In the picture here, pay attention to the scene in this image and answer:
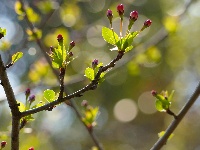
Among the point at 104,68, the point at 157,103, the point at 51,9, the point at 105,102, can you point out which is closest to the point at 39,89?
the point at 51,9

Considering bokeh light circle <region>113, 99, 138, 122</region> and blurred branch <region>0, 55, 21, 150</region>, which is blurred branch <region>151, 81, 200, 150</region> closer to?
blurred branch <region>0, 55, 21, 150</region>

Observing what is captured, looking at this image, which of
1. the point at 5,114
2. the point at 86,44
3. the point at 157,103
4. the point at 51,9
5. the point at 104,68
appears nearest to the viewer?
the point at 104,68

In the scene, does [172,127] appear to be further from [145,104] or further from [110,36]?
[145,104]

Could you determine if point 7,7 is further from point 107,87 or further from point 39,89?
point 39,89

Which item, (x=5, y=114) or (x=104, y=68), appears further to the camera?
(x=5, y=114)

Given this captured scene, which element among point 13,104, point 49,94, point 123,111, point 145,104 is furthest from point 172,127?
point 145,104

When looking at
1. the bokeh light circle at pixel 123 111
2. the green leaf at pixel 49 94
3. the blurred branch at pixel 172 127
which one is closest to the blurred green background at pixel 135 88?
the bokeh light circle at pixel 123 111
